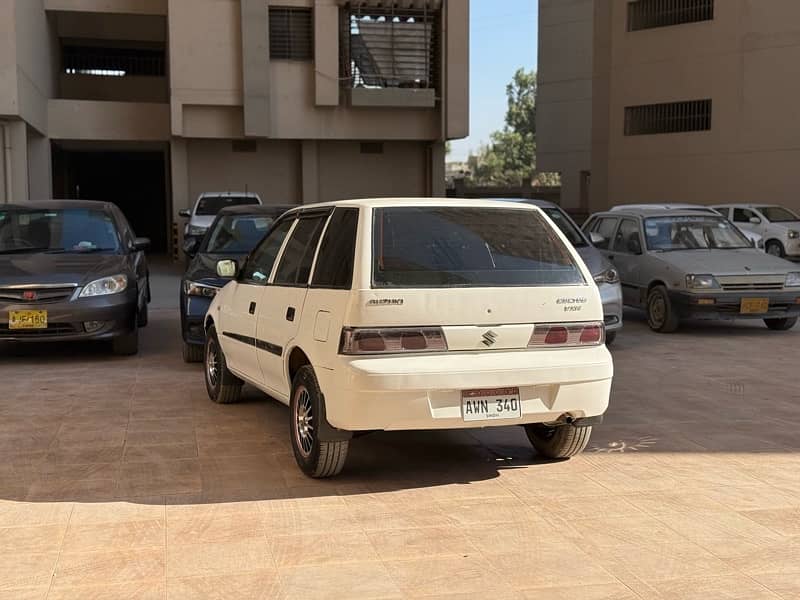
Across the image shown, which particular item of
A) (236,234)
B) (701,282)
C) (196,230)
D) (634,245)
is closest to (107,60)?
(196,230)

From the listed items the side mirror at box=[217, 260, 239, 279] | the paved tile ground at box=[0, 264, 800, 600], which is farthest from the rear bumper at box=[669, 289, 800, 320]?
the side mirror at box=[217, 260, 239, 279]

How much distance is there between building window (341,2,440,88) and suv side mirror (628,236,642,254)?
12687 millimetres

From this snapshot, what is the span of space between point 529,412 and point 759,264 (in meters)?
7.75

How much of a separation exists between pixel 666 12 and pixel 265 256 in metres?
25.8

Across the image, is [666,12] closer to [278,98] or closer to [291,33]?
[291,33]

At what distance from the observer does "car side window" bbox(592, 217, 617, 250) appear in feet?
45.3

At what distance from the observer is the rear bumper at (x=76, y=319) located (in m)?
9.48

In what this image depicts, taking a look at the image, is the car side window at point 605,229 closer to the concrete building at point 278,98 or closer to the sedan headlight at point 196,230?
the sedan headlight at point 196,230

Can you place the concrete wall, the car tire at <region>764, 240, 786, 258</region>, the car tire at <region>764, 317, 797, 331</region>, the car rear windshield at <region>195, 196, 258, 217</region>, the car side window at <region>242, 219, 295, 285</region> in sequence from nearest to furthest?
the car side window at <region>242, 219, 295, 285</region>, the car tire at <region>764, 317, 797, 331</region>, the car rear windshield at <region>195, 196, 258, 217</region>, the car tire at <region>764, 240, 786, 258</region>, the concrete wall

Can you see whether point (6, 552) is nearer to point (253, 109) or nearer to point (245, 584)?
point (245, 584)

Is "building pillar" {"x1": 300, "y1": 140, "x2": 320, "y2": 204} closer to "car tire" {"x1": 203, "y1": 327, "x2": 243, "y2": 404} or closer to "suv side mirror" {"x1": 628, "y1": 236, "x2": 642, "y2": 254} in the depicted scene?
"suv side mirror" {"x1": 628, "y1": 236, "x2": 642, "y2": 254}

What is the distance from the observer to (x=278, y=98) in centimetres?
2439

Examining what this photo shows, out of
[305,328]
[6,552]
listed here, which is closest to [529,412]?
[305,328]

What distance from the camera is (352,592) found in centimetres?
405
